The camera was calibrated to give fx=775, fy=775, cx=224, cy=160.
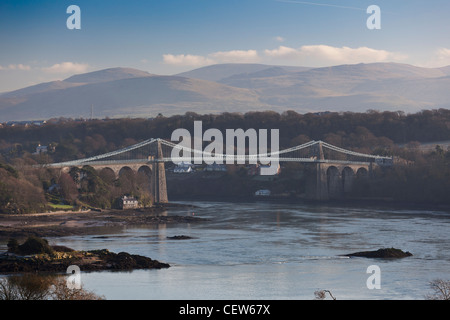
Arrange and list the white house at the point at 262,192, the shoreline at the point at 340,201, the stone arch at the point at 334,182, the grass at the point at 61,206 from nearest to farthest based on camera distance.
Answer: the grass at the point at 61,206, the shoreline at the point at 340,201, the stone arch at the point at 334,182, the white house at the point at 262,192

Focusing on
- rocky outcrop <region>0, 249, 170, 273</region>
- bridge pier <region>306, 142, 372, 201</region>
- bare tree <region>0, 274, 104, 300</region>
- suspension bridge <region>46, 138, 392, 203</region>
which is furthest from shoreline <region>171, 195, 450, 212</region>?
bare tree <region>0, 274, 104, 300</region>

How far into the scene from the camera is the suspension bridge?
51.3 m

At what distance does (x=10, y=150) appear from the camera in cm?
6938

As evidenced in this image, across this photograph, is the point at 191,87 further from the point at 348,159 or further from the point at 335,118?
the point at 348,159

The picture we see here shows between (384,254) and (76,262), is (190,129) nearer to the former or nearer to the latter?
(384,254)

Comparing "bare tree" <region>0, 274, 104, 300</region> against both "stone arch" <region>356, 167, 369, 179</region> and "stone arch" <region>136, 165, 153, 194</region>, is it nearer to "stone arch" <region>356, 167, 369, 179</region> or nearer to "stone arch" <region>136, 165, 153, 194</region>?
"stone arch" <region>136, 165, 153, 194</region>

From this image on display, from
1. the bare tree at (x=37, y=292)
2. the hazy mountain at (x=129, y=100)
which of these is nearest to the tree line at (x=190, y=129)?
the bare tree at (x=37, y=292)

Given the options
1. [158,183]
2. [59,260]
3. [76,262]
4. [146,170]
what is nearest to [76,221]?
[59,260]

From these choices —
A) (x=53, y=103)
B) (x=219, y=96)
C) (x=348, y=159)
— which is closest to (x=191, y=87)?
(x=219, y=96)

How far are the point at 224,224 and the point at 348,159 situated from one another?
3158 centimetres

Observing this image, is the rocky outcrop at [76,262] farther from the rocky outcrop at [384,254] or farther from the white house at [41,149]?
the white house at [41,149]

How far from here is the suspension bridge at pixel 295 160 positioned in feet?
168

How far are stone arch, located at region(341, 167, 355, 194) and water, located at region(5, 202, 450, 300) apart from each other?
17337 millimetres

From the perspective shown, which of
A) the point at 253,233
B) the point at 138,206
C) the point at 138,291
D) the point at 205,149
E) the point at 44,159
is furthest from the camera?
the point at 205,149
